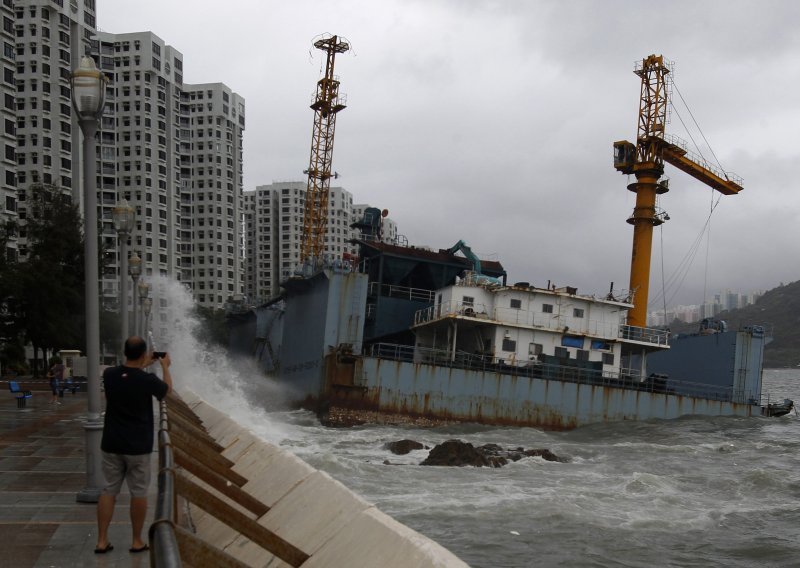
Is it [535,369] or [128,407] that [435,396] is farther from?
[128,407]

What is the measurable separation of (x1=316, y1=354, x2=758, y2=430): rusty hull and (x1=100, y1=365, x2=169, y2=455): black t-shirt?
28694mm

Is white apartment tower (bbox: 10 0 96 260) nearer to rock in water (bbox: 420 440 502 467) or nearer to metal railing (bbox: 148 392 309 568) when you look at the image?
rock in water (bbox: 420 440 502 467)

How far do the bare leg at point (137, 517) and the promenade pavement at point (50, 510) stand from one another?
0.32 feet

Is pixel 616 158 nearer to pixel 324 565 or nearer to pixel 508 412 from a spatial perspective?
pixel 508 412

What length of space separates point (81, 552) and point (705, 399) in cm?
3826

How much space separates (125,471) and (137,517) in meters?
0.36

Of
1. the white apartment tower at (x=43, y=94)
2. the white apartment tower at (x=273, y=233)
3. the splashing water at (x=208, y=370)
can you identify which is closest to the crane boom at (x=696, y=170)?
the splashing water at (x=208, y=370)

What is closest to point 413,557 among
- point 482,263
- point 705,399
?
point 705,399

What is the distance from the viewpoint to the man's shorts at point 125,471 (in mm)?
6325

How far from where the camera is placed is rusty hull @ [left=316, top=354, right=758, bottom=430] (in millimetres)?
35125

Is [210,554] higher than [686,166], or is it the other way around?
[686,166]

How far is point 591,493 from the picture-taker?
1772 cm

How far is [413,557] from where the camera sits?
178 inches

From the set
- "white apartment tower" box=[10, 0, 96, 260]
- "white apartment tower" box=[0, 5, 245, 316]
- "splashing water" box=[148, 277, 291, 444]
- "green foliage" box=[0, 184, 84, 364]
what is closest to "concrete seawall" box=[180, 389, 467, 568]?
"splashing water" box=[148, 277, 291, 444]
